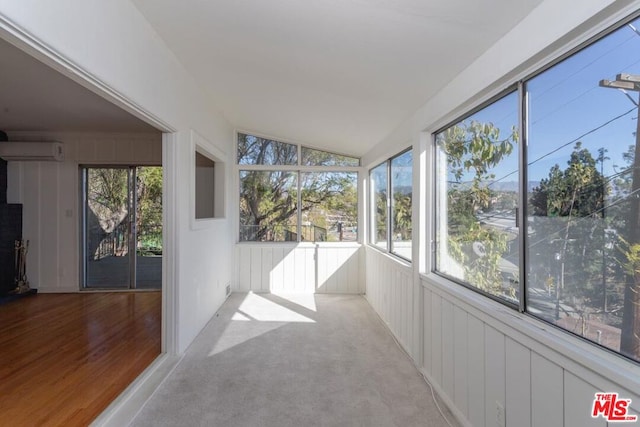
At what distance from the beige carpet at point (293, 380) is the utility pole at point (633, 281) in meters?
1.23

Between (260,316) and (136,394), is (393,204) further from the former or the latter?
(136,394)

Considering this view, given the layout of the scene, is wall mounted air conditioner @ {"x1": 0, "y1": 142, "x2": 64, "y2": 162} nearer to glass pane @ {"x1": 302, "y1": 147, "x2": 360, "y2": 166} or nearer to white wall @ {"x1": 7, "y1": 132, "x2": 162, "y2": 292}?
white wall @ {"x1": 7, "y1": 132, "x2": 162, "y2": 292}

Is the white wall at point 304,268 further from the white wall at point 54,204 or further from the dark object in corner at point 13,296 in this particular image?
the dark object in corner at point 13,296

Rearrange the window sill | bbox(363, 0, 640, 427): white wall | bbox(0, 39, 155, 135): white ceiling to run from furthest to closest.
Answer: bbox(0, 39, 155, 135): white ceiling
bbox(363, 0, 640, 427): white wall
the window sill

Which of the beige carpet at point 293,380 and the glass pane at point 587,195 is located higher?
the glass pane at point 587,195

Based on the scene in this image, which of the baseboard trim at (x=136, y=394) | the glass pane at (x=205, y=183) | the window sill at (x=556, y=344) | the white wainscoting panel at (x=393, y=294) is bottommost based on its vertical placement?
the baseboard trim at (x=136, y=394)

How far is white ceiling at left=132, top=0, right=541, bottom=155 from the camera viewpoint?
1.58 meters

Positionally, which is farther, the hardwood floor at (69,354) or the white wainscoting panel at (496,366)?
the hardwood floor at (69,354)

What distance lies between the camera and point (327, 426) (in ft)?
6.30

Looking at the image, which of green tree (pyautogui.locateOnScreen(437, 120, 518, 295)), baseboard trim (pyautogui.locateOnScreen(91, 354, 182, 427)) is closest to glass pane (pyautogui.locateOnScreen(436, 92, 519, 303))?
green tree (pyautogui.locateOnScreen(437, 120, 518, 295))

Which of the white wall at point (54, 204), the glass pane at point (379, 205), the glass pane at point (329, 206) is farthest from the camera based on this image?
the glass pane at point (329, 206)

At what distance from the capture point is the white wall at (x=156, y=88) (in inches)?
52.4

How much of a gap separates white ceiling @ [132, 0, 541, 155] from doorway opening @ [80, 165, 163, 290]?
8.06 feet

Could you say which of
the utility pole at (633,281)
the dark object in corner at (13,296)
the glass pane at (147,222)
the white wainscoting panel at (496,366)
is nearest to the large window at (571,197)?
the utility pole at (633,281)
